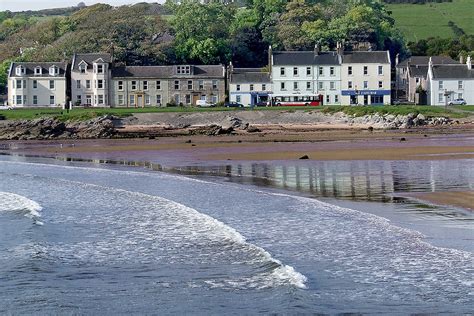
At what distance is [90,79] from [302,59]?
23.4m

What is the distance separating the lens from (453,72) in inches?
3809

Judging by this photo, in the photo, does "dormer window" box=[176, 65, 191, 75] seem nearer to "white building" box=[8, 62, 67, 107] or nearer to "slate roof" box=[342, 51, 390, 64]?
"white building" box=[8, 62, 67, 107]

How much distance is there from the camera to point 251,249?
66.9ft

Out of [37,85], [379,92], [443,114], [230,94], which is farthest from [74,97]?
[443,114]

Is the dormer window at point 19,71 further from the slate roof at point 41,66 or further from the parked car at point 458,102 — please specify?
the parked car at point 458,102

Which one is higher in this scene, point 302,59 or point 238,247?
point 302,59

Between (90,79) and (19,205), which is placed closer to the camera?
(19,205)

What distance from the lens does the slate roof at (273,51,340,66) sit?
10050cm

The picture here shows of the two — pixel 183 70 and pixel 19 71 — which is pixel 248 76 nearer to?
pixel 183 70

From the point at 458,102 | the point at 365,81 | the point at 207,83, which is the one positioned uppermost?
the point at 207,83

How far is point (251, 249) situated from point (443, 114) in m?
61.0

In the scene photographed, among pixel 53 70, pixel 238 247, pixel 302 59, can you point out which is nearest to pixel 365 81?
pixel 302 59

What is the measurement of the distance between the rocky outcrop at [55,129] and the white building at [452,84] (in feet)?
123

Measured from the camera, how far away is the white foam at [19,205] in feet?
89.6
